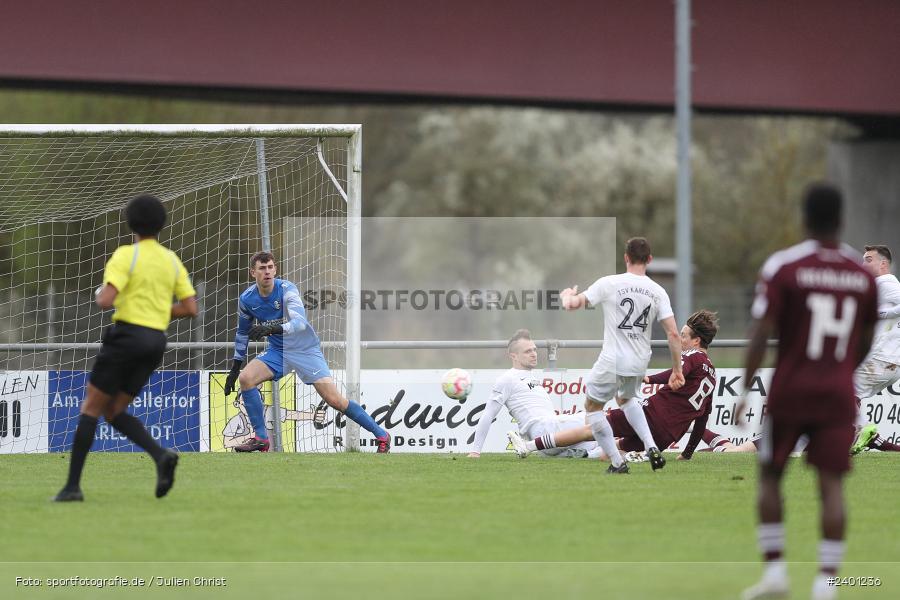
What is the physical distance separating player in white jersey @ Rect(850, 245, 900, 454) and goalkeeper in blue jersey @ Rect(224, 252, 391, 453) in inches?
190

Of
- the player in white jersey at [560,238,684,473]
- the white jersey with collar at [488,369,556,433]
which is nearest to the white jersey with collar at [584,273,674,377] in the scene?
the player in white jersey at [560,238,684,473]

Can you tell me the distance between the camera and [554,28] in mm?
19297

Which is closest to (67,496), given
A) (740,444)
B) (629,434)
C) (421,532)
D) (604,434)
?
(421,532)

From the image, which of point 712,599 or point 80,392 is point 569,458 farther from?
point 712,599

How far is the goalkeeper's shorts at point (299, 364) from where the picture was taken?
13359mm

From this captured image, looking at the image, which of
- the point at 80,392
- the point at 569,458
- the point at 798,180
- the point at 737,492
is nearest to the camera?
the point at 737,492

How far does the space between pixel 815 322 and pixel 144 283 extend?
451 cm

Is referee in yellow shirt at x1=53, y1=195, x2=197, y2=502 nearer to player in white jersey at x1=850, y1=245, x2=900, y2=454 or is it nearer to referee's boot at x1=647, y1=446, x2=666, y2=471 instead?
referee's boot at x1=647, y1=446, x2=666, y2=471

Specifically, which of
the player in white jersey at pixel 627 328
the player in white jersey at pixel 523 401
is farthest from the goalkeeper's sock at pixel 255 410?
the player in white jersey at pixel 627 328

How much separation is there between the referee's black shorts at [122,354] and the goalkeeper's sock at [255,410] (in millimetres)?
4818

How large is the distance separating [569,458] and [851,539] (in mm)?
5474

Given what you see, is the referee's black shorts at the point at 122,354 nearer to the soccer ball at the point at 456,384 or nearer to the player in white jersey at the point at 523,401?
the player in white jersey at the point at 523,401

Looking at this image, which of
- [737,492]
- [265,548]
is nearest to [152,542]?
[265,548]

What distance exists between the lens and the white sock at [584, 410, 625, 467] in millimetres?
10836
